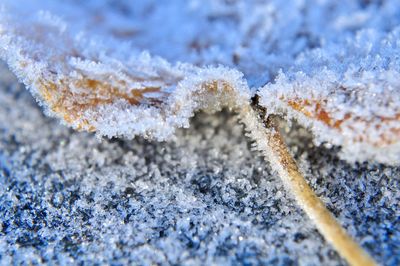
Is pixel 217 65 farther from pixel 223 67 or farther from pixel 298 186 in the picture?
pixel 298 186

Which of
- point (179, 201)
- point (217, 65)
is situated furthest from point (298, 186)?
point (217, 65)

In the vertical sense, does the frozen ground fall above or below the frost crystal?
below

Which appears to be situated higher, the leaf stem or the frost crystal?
Answer: the frost crystal

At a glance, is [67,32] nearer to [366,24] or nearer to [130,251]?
[130,251]

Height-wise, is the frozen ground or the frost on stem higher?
the frost on stem
